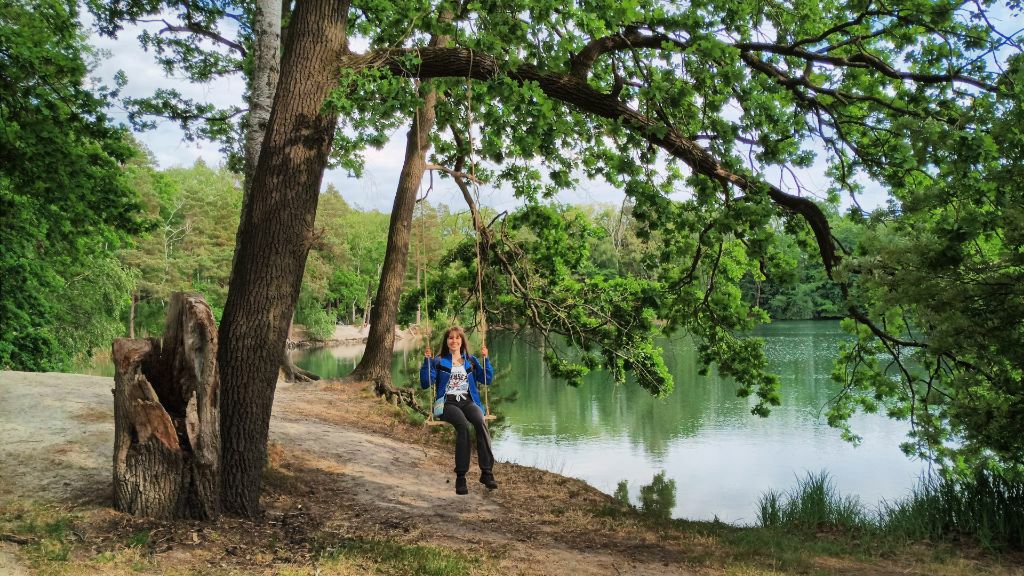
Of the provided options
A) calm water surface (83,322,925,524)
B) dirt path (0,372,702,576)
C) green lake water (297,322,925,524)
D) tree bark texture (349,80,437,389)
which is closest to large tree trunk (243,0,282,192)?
dirt path (0,372,702,576)

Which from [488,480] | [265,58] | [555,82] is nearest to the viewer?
[555,82]

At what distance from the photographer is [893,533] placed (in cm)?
697

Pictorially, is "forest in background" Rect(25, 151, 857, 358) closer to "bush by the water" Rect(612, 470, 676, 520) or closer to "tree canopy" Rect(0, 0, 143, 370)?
"tree canopy" Rect(0, 0, 143, 370)

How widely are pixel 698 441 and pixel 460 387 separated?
443 inches

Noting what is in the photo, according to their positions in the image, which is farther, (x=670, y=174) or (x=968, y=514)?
(x=670, y=174)

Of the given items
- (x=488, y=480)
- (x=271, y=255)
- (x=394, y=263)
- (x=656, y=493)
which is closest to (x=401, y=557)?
(x=488, y=480)

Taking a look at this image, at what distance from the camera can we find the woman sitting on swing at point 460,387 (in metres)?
6.35

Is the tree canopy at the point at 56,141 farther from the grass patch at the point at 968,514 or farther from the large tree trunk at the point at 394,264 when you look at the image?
the grass patch at the point at 968,514

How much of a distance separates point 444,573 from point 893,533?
4.74 m

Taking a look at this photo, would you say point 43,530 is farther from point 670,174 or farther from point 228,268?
point 228,268

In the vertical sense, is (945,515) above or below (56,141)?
below

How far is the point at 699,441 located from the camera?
16406 mm

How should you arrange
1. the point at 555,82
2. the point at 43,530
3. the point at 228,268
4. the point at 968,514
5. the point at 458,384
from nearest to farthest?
1. the point at 43,530
2. the point at 555,82
3. the point at 458,384
4. the point at 968,514
5. the point at 228,268

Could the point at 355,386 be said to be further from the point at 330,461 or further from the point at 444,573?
the point at 444,573
